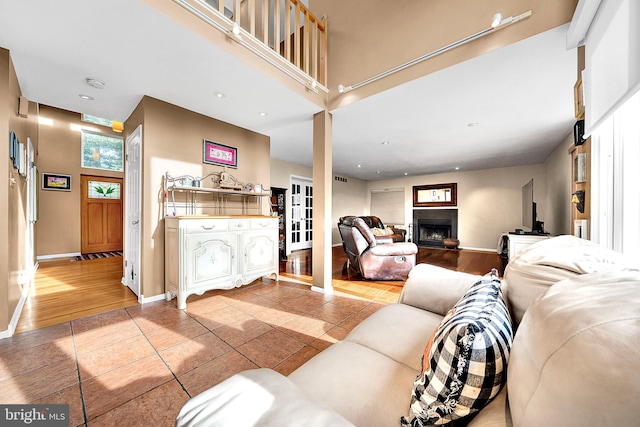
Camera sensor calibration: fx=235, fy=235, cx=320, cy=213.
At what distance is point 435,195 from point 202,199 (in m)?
6.80

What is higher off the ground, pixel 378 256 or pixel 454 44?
pixel 454 44

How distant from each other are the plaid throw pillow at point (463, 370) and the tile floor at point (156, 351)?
3.65 feet

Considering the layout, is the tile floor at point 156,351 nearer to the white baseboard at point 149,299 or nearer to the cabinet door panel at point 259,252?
the white baseboard at point 149,299

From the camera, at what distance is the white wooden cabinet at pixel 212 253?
8.20ft

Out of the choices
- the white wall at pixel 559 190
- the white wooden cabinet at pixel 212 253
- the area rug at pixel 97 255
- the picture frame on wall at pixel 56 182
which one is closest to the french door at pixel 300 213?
the white wooden cabinet at pixel 212 253

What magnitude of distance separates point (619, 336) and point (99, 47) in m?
3.04

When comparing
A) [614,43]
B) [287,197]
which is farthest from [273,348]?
[287,197]

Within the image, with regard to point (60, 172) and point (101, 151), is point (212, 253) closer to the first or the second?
point (60, 172)

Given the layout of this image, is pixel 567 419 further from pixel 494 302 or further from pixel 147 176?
pixel 147 176

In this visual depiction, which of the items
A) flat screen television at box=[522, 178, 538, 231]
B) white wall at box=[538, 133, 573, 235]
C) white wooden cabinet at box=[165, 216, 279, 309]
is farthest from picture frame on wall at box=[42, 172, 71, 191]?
flat screen television at box=[522, 178, 538, 231]

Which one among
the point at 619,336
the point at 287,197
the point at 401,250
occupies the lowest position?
the point at 401,250

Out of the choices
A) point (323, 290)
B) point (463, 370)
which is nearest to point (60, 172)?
point (323, 290)

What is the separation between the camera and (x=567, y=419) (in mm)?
340

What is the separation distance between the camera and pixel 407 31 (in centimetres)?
239
